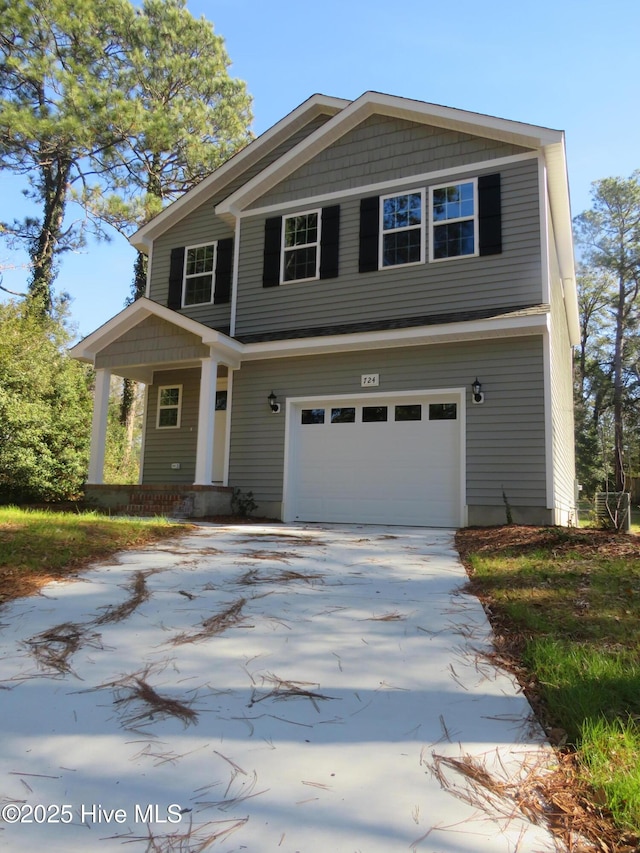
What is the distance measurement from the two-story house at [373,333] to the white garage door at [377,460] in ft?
0.10

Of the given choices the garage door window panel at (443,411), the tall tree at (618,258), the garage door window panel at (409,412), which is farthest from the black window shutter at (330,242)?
the tall tree at (618,258)

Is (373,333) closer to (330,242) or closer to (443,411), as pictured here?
(443,411)

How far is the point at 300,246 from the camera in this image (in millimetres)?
10961

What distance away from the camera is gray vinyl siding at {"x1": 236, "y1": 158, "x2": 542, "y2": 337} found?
909 cm

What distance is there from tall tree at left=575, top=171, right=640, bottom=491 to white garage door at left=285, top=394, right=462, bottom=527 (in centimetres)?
2199

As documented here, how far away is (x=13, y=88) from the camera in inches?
717

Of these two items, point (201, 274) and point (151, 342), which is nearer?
point (151, 342)

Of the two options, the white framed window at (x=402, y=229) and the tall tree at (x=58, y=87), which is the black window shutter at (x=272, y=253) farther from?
the tall tree at (x=58, y=87)

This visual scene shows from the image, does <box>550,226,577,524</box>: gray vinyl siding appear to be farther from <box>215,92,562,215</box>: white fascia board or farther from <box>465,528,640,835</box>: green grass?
<box>465,528,640,835</box>: green grass

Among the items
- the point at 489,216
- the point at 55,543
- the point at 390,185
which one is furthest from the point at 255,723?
the point at 390,185

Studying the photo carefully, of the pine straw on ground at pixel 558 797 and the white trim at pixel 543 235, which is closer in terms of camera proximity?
the pine straw on ground at pixel 558 797

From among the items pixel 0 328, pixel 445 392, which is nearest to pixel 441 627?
pixel 445 392

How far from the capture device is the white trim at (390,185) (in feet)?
30.8

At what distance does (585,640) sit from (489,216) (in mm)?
7909
